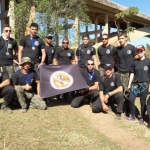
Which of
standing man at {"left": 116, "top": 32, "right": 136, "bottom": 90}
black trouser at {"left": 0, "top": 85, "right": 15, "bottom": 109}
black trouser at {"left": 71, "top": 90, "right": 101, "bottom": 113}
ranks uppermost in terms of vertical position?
standing man at {"left": 116, "top": 32, "right": 136, "bottom": 90}

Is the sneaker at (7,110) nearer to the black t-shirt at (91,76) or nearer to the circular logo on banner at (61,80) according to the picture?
the circular logo on banner at (61,80)

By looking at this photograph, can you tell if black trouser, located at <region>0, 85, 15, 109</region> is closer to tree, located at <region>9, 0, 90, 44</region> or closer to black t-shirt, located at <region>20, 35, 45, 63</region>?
black t-shirt, located at <region>20, 35, 45, 63</region>

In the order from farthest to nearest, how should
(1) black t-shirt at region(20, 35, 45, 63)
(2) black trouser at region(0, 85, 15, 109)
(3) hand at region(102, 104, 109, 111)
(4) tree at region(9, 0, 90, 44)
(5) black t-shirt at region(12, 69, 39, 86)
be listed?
(4) tree at region(9, 0, 90, 44) < (1) black t-shirt at region(20, 35, 45, 63) < (3) hand at region(102, 104, 109, 111) < (5) black t-shirt at region(12, 69, 39, 86) < (2) black trouser at region(0, 85, 15, 109)

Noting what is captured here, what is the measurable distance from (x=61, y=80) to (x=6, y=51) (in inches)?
69.1

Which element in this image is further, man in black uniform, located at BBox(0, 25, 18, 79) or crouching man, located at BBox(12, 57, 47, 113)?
man in black uniform, located at BBox(0, 25, 18, 79)

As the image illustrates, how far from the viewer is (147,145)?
5191 mm

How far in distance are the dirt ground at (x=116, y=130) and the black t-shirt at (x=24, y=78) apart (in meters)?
1.65

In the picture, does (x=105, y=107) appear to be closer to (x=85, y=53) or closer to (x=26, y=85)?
(x=85, y=53)

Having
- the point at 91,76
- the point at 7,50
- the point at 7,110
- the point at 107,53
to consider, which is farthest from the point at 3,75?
the point at 107,53

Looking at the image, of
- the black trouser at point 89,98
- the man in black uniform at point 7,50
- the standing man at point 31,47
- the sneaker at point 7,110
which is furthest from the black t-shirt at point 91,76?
the sneaker at point 7,110

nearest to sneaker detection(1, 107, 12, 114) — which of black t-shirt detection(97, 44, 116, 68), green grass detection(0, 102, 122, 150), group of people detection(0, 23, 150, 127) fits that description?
group of people detection(0, 23, 150, 127)

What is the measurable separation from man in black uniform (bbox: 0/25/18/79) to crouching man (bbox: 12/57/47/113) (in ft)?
1.56

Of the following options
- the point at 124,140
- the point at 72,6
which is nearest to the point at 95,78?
the point at 124,140

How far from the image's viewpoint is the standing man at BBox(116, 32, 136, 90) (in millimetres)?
6902
